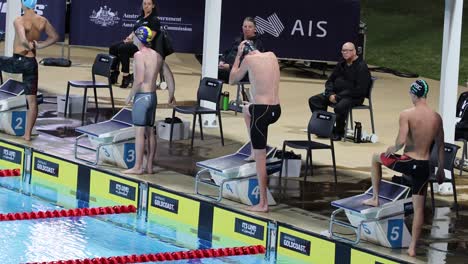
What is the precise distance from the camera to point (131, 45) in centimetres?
1623

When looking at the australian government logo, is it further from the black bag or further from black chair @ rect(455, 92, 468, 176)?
black chair @ rect(455, 92, 468, 176)

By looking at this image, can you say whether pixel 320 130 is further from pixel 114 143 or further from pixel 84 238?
pixel 84 238

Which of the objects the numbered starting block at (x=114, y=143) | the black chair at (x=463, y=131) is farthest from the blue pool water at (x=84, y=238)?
the black chair at (x=463, y=131)

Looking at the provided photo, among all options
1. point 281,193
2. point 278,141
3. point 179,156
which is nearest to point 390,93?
point 278,141

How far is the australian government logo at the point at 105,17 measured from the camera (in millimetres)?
17516

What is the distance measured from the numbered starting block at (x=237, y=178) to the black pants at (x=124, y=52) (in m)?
6.06

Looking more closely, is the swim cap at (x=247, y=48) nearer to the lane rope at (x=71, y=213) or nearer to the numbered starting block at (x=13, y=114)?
the lane rope at (x=71, y=213)

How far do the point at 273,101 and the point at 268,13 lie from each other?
25.7ft

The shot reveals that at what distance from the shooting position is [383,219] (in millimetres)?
8617

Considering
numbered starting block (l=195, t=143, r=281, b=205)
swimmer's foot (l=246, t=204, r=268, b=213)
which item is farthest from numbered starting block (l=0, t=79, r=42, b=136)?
swimmer's foot (l=246, t=204, r=268, b=213)

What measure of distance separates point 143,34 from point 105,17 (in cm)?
726

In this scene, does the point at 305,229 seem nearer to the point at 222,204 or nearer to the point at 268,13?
the point at 222,204

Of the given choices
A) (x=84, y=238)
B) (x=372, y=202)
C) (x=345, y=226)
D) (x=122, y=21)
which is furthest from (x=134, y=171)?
(x=122, y=21)

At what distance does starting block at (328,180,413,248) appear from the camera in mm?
8625
